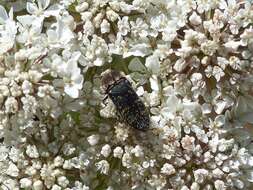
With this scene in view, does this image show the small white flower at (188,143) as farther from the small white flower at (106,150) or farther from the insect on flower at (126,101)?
the small white flower at (106,150)

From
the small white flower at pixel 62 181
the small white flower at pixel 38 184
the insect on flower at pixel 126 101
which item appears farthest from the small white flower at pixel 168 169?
the small white flower at pixel 38 184

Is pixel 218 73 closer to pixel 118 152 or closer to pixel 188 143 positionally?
pixel 188 143

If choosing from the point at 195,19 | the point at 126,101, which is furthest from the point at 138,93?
the point at 195,19

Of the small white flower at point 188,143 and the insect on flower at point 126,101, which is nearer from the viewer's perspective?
the insect on flower at point 126,101

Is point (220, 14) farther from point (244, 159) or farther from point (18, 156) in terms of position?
point (18, 156)

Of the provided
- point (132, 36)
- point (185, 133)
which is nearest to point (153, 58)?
point (132, 36)
